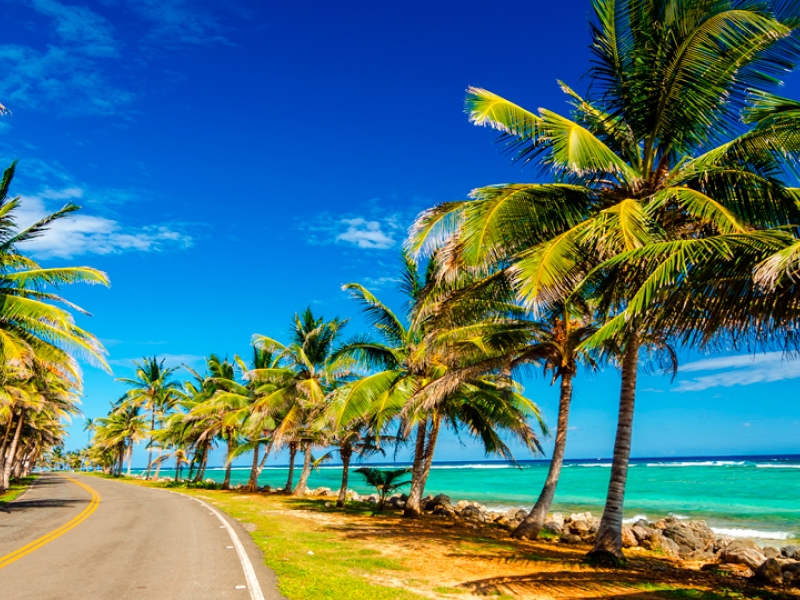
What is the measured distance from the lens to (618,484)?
10234mm

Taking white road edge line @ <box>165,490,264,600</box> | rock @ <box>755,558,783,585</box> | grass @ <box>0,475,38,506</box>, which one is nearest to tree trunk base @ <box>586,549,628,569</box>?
rock @ <box>755,558,783,585</box>

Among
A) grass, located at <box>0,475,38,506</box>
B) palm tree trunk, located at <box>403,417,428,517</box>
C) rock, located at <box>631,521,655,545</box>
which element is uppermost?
palm tree trunk, located at <box>403,417,428,517</box>

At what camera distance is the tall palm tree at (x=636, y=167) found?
8.53 metres

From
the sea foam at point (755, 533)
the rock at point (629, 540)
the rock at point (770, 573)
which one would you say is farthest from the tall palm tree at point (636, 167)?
the sea foam at point (755, 533)

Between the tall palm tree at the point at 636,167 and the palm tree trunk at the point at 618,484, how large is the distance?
25 millimetres

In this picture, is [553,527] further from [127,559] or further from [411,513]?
[127,559]

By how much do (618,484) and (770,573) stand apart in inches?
154

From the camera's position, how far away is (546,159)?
33.6 feet

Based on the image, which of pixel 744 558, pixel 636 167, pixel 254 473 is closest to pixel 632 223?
pixel 636 167

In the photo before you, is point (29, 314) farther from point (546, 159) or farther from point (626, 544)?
point (626, 544)

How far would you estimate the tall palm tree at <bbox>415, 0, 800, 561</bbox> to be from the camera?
28.0 ft

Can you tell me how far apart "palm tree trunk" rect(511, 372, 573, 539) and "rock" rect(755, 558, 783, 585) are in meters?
4.73

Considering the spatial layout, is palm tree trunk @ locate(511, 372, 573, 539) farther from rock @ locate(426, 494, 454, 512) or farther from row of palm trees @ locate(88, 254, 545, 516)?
rock @ locate(426, 494, 454, 512)

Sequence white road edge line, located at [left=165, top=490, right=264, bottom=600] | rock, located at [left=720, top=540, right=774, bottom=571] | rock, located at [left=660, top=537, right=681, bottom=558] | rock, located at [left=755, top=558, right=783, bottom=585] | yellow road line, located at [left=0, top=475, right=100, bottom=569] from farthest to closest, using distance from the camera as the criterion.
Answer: rock, located at [left=660, top=537, right=681, bottom=558] → rock, located at [left=720, top=540, right=774, bottom=571] → rock, located at [left=755, top=558, right=783, bottom=585] → yellow road line, located at [left=0, top=475, right=100, bottom=569] → white road edge line, located at [left=165, top=490, right=264, bottom=600]
